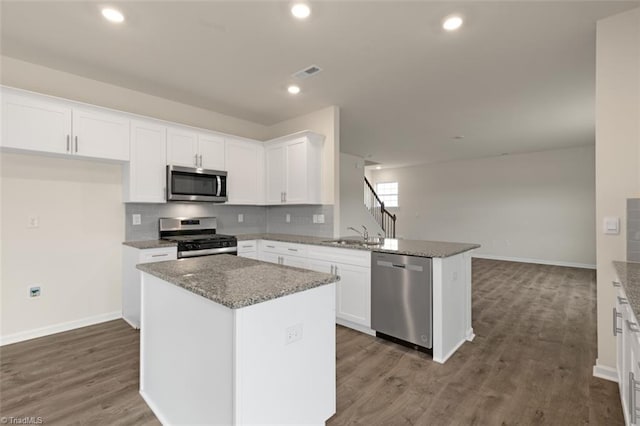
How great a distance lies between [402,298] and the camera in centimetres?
276

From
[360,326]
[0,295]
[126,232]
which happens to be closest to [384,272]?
[360,326]

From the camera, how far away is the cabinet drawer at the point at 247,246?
403 cm

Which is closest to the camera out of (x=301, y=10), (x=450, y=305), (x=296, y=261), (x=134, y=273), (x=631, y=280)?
(x=631, y=280)

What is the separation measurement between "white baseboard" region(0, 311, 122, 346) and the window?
8.26 meters

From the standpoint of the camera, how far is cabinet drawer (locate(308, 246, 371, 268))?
3.03m

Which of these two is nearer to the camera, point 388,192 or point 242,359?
point 242,359

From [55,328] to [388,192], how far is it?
898 centimetres

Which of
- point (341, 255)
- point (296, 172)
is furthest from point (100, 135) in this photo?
point (341, 255)

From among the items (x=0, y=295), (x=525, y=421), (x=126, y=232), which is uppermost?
(x=126, y=232)

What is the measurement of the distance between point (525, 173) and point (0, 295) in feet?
31.0

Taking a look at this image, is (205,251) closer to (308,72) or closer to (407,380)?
(308,72)

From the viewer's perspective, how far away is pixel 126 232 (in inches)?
143

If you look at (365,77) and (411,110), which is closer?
(365,77)

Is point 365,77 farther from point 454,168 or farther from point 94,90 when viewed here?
point 454,168
